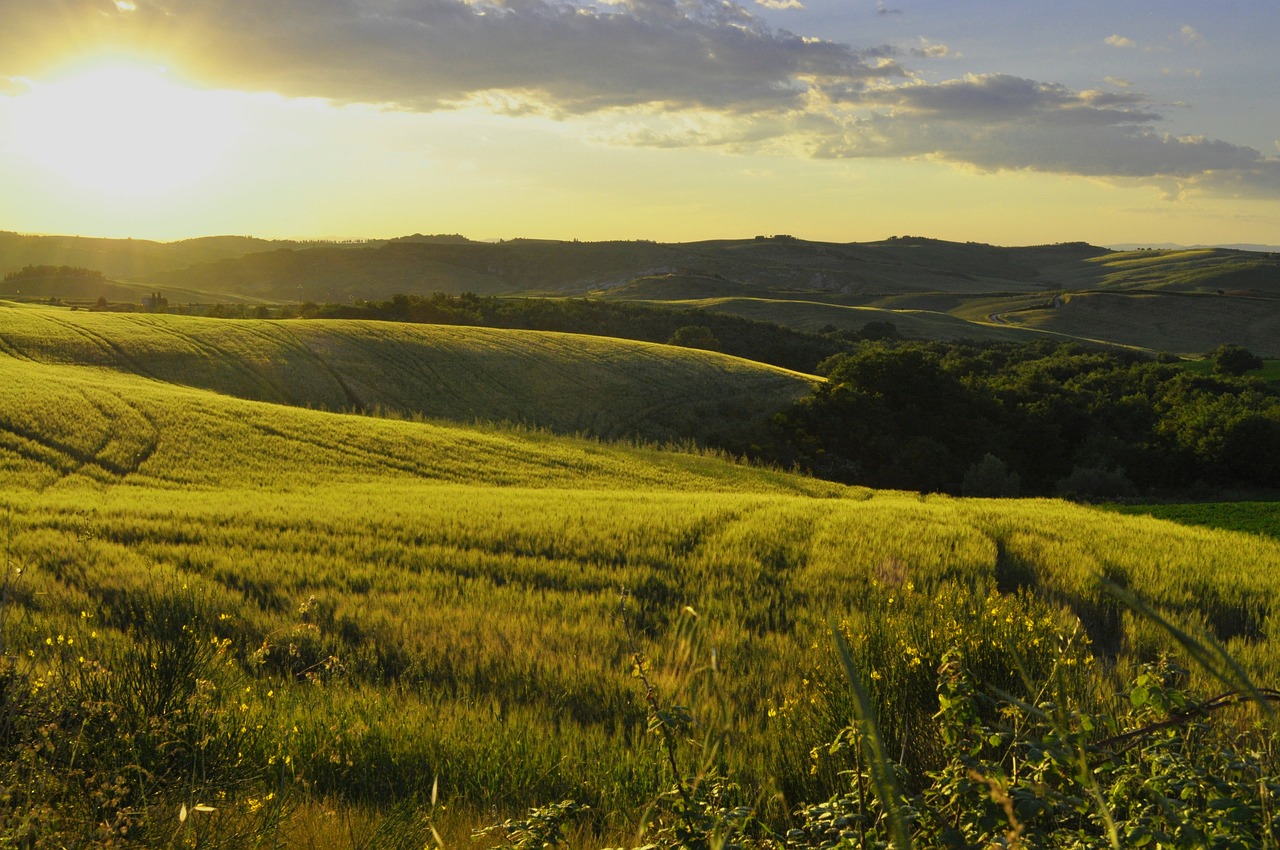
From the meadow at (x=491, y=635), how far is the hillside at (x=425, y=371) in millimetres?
16978

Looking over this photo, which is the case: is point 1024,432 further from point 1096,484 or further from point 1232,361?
point 1232,361

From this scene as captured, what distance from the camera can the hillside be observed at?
41875mm

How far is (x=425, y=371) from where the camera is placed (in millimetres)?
47938

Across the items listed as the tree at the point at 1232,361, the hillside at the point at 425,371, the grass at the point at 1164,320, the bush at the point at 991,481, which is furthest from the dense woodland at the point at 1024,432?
the grass at the point at 1164,320

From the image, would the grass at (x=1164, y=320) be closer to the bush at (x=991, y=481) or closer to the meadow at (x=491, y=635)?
the bush at (x=991, y=481)

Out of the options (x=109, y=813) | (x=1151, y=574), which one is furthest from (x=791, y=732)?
(x=1151, y=574)

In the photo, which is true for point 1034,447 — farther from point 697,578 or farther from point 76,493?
point 76,493

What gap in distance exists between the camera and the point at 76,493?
59.2 ft

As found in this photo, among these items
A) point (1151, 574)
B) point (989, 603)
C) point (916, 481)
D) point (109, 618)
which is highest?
point (989, 603)

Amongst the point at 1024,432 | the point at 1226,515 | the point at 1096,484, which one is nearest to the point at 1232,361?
the point at 1024,432

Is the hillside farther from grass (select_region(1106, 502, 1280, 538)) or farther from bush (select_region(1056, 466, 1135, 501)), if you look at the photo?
grass (select_region(1106, 502, 1280, 538))

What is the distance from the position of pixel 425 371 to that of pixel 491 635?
40736mm

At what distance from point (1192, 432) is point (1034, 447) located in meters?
7.01

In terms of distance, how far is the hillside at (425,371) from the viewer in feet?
137
